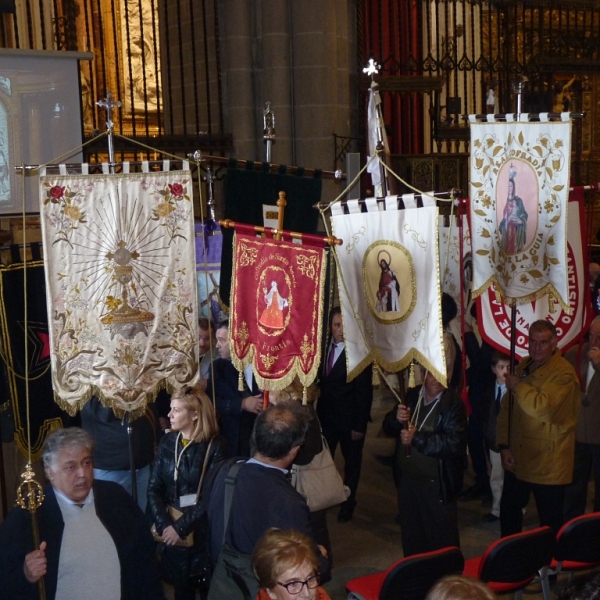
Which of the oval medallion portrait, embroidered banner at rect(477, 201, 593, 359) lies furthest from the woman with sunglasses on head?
embroidered banner at rect(477, 201, 593, 359)

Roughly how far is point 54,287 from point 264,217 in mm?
1459

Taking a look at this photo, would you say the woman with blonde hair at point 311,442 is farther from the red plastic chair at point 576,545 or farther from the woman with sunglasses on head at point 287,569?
the woman with sunglasses on head at point 287,569

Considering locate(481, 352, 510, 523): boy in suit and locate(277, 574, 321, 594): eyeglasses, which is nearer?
locate(277, 574, 321, 594): eyeglasses

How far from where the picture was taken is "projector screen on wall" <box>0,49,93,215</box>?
320 inches

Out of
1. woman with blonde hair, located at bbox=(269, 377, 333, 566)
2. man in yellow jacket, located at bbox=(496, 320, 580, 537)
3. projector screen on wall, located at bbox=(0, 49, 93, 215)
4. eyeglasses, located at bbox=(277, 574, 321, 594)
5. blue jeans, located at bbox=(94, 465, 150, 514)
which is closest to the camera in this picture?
eyeglasses, located at bbox=(277, 574, 321, 594)

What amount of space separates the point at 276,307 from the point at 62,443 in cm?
150

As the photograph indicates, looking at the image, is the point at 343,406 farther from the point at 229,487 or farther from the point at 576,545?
the point at 229,487

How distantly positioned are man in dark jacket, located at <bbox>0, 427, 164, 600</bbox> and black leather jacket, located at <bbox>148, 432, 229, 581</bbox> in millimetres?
608

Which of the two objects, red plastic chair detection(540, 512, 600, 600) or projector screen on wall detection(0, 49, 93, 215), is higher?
projector screen on wall detection(0, 49, 93, 215)

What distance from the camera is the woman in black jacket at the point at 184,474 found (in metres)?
4.15

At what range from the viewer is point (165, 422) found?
5.69 metres

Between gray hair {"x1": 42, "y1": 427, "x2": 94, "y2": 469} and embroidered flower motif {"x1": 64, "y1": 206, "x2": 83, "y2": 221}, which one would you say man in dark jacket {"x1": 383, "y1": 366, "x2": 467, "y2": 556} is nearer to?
gray hair {"x1": 42, "y1": 427, "x2": 94, "y2": 469}

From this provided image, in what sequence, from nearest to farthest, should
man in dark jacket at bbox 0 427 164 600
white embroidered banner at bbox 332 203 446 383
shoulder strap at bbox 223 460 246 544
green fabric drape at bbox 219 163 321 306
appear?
1. man in dark jacket at bbox 0 427 164 600
2. shoulder strap at bbox 223 460 246 544
3. white embroidered banner at bbox 332 203 446 383
4. green fabric drape at bbox 219 163 321 306

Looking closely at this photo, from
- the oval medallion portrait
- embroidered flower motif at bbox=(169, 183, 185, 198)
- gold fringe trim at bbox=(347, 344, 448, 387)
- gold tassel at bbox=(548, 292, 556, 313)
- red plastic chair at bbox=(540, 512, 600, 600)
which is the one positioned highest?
embroidered flower motif at bbox=(169, 183, 185, 198)
